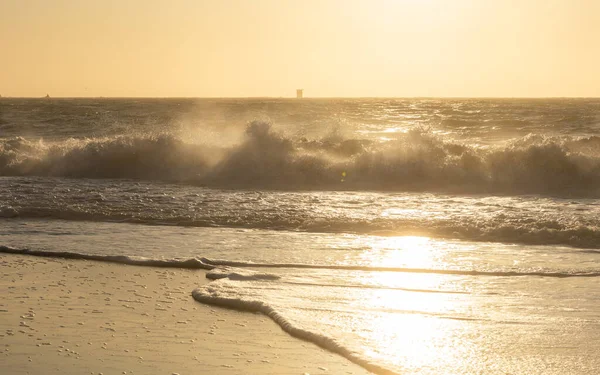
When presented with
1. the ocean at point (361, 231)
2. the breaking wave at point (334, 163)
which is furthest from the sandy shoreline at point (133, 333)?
the breaking wave at point (334, 163)

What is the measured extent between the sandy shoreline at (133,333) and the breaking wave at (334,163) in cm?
889

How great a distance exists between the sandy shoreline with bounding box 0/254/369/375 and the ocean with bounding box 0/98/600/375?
10.3 inches

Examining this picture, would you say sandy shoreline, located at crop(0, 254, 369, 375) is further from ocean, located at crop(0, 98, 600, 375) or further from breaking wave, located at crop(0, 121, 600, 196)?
breaking wave, located at crop(0, 121, 600, 196)

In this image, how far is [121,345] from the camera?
16.5 feet

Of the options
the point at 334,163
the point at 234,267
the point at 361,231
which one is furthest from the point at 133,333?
the point at 334,163

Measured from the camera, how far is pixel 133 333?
5.30m

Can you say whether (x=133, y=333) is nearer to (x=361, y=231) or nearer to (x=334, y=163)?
(x=361, y=231)

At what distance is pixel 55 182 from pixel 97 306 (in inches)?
425

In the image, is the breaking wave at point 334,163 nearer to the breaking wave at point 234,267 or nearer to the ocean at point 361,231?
the ocean at point 361,231

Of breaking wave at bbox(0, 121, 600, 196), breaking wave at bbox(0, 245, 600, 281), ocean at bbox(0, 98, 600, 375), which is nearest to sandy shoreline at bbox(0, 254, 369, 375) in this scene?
ocean at bbox(0, 98, 600, 375)

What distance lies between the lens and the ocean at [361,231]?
5340mm

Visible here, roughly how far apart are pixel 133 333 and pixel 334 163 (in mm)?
12075

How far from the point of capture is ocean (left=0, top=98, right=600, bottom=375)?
210 inches

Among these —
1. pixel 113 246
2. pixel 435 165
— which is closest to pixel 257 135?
pixel 435 165
